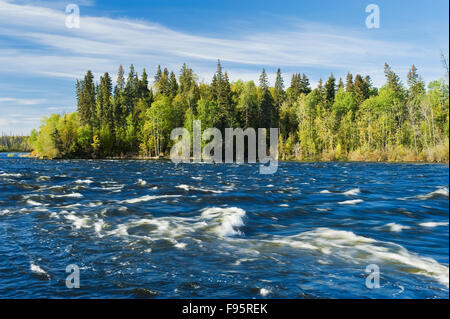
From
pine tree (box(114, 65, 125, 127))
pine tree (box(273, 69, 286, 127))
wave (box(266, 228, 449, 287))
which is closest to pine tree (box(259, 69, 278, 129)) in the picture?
pine tree (box(273, 69, 286, 127))

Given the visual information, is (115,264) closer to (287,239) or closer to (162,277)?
(162,277)

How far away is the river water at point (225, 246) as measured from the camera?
7.78m

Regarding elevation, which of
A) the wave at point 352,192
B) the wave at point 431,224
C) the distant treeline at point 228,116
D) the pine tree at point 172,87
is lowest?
the wave at point 431,224

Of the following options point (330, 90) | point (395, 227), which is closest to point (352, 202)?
point (395, 227)

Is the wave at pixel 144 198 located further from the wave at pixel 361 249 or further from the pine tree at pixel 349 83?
the pine tree at pixel 349 83

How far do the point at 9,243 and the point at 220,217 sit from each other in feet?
25.4

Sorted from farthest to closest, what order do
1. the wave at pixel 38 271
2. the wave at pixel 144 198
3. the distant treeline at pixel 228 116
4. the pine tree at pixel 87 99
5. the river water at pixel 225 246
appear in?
the pine tree at pixel 87 99
the distant treeline at pixel 228 116
the wave at pixel 144 198
the wave at pixel 38 271
the river water at pixel 225 246

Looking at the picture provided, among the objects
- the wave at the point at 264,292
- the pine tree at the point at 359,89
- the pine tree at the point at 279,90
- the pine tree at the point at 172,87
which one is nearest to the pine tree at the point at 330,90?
the pine tree at the point at 359,89

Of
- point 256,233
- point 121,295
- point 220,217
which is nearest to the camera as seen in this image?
point 121,295

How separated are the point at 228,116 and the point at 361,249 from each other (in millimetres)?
86746

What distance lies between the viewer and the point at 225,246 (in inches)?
444

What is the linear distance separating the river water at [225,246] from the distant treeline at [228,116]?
2341 inches

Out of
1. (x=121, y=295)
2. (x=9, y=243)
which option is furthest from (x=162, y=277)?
(x=9, y=243)
